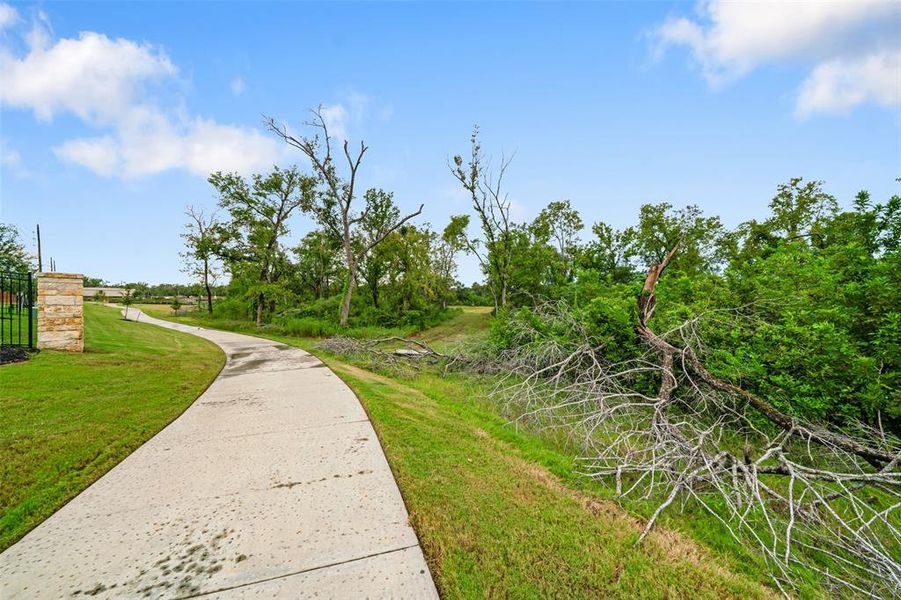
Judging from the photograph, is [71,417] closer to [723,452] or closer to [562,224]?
[723,452]

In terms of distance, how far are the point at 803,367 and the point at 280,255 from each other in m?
26.6

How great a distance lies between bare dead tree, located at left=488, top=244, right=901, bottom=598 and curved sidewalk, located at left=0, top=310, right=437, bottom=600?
68.9 inches

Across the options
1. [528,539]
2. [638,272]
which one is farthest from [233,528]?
[638,272]

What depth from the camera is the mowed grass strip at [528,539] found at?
1.74 metres

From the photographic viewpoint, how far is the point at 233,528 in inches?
83.7

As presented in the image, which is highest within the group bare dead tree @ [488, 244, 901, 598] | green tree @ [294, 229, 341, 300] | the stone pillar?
green tree @ [294, 229, 341, 300]

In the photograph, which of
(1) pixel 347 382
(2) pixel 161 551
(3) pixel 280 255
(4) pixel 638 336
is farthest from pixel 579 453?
(3) pixel 280 255

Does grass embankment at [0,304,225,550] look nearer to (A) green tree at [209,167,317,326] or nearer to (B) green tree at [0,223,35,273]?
(A) green tree at [209,167,317,326]

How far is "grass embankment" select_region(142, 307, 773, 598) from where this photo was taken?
1.76 metres

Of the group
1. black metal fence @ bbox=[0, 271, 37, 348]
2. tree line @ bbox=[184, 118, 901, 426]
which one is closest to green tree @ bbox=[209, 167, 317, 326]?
tree line @ bbox=[184, 118, 901, 426]

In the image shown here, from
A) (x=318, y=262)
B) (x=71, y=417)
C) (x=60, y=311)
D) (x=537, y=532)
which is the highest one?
(x=318, y=262)

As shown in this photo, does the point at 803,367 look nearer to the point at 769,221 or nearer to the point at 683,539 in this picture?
the point at 683,539

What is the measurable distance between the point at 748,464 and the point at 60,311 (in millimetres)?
11373

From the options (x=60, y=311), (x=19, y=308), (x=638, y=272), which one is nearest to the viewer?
(x=19, y=308)
